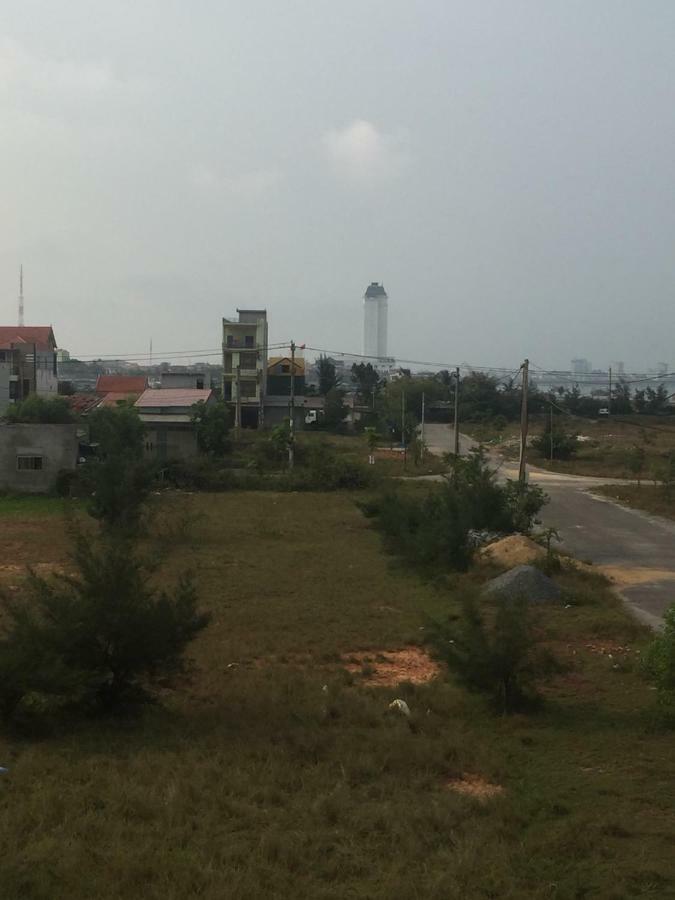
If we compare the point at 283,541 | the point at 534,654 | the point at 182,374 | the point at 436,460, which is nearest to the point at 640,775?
the point at 534,654

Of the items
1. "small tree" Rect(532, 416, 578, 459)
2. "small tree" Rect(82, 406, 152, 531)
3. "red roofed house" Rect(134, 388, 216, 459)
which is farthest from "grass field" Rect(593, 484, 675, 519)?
"red roofed house" Rect(134, 388, 216, 459)

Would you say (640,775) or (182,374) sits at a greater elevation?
(182,374)

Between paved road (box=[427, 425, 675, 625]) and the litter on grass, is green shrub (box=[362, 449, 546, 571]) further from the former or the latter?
the litter on grass

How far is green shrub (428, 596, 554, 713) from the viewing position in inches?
375

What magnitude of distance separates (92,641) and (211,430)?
104 feet

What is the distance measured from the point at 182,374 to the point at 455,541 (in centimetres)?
4658

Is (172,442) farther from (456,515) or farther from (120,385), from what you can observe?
(120,385)

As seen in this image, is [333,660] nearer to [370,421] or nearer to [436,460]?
[436,460]

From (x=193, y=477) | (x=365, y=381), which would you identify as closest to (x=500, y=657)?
(x=193, y=477)

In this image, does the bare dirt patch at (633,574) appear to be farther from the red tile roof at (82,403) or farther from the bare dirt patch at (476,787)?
the red tile roof at (82,403)

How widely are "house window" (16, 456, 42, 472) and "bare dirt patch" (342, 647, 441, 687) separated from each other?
913 inches

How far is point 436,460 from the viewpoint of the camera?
154 feet

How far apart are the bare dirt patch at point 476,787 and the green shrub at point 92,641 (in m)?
3.31

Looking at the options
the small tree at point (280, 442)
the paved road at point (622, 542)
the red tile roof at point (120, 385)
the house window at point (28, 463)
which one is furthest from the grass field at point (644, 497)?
the red tile roof at point (120, 385)
